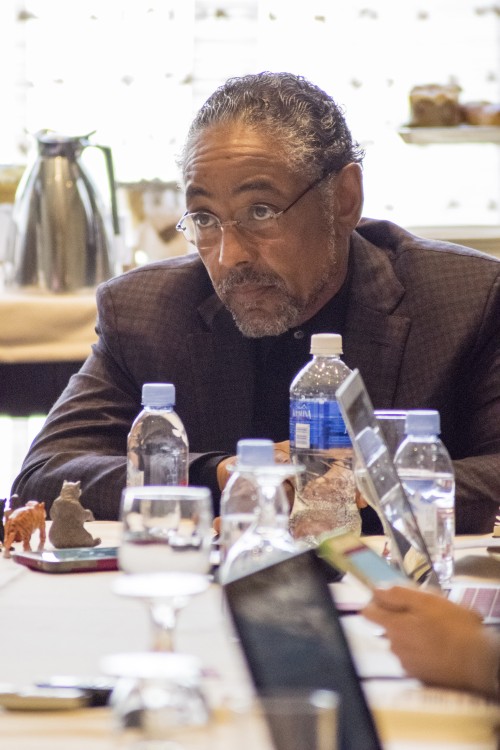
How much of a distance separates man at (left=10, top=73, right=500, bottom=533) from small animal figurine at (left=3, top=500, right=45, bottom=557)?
0.34m

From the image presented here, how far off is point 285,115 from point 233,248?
0.25 m

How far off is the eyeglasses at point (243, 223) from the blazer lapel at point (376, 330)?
197 millimetres

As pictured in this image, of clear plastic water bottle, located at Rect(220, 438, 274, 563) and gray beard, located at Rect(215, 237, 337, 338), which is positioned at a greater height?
gray beard, located at Rect(215, 237, 337, 338)

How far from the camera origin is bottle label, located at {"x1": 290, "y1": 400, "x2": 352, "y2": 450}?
1.65 meters

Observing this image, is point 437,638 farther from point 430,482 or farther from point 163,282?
point 163,282

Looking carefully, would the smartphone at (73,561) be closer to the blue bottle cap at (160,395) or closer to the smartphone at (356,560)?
the blue bottle cap at (160,395)

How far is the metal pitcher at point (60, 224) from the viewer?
309cm

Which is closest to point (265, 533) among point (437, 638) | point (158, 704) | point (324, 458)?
point (437, 638)

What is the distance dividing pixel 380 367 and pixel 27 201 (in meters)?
1.47

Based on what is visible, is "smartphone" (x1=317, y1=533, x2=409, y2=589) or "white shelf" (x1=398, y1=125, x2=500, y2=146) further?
"white shelf" (x1=398, y1=125, x2=500, y2=146)

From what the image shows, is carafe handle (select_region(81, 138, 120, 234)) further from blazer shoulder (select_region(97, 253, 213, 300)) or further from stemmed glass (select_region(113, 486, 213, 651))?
stemmed glass (select_region(113, 486, 213, 651))

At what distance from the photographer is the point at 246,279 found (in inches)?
77.7

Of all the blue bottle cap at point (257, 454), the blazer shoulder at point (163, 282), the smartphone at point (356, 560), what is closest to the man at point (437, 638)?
the smartphone at point (356, 560)

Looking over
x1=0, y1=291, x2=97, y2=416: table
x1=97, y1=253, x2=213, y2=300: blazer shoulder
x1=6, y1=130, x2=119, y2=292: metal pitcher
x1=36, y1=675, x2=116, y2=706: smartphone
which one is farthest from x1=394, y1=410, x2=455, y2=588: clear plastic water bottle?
x1=6, y1=130, x2=119, y2=292: metal pitcher
